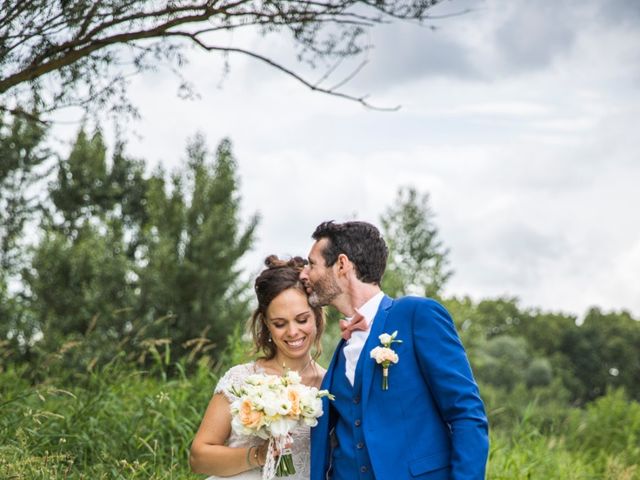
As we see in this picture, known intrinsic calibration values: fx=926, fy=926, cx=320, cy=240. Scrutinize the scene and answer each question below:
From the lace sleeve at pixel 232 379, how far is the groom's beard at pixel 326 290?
0.77 meters

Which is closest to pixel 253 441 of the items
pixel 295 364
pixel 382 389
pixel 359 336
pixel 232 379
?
pixel 232 379

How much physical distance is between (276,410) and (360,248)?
801 mm

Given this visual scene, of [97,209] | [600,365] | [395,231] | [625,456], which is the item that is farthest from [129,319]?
[600,365]

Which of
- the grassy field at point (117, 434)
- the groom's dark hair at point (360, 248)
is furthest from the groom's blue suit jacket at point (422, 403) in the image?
the grassy field at point (117, 434)

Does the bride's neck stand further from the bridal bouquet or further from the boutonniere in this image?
the boutonniere

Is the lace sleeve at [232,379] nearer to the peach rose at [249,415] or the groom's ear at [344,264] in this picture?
the peach rose at [249,415]

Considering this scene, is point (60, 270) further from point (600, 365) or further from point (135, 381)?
point (600, 365)

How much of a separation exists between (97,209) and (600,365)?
4172 cm

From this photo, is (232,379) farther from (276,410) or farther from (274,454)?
(276,410)

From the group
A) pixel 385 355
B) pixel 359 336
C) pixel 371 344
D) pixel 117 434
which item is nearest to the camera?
pixel 385 355

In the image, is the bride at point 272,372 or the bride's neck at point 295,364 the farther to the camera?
the bride's neck at point 295,364

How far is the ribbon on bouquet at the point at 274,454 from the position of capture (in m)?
4.23

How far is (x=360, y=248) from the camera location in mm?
4121

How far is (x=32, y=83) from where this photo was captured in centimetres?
689
